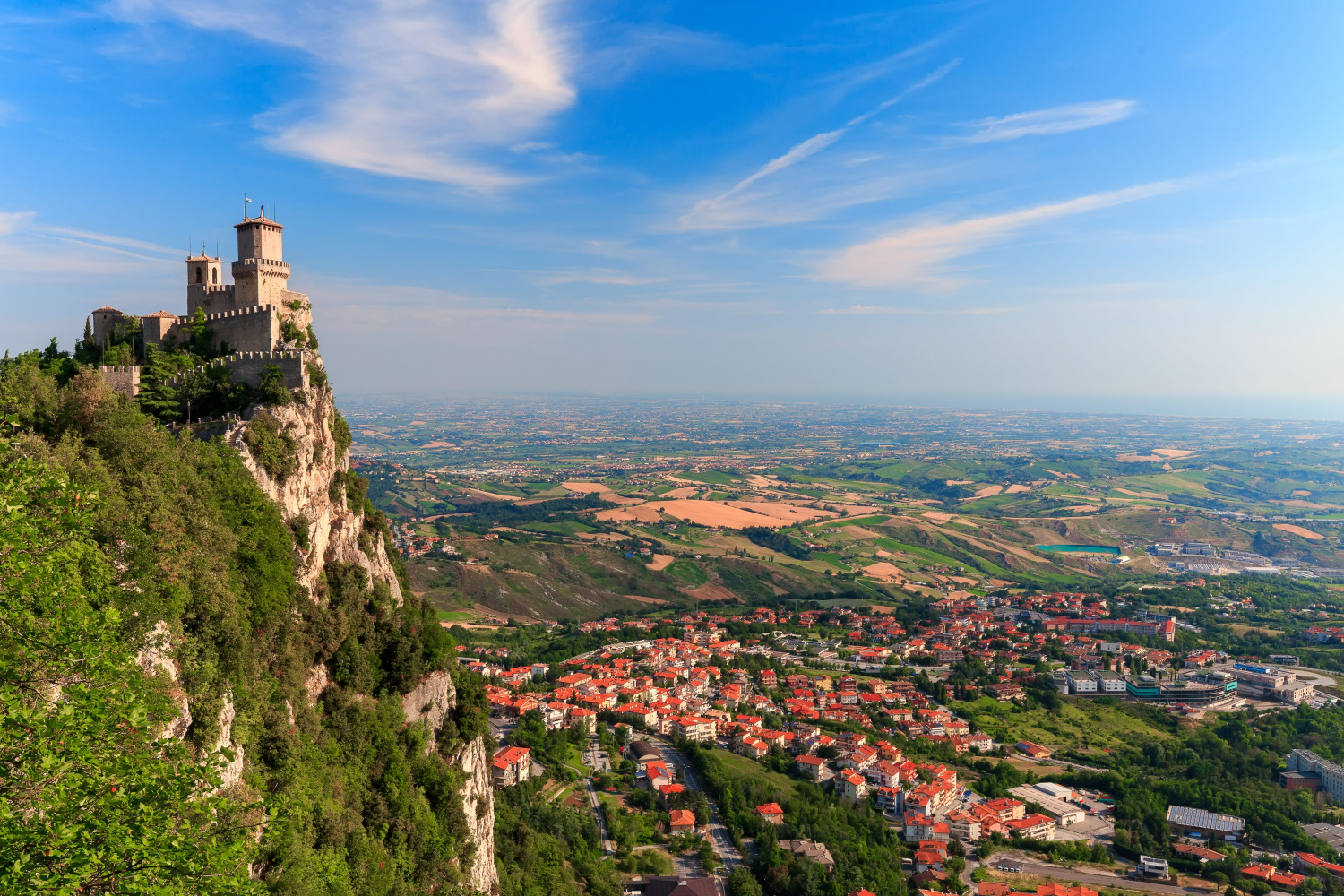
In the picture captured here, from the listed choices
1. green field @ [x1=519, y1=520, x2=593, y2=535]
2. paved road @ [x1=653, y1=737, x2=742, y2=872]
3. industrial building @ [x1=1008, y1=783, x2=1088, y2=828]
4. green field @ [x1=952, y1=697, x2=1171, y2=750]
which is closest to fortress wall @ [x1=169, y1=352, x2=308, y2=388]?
paved road @ [x1=653, y1=737, x2=742, y2=872]

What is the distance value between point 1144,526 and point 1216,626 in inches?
2994

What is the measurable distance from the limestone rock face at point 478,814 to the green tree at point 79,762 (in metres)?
19.9

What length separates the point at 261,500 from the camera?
930 inches

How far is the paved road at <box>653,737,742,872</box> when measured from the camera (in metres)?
46.2

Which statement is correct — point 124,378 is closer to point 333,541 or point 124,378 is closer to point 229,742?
point 333,541

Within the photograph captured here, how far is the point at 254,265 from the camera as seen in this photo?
29719 mm

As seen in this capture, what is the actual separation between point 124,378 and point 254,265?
6.36 metres

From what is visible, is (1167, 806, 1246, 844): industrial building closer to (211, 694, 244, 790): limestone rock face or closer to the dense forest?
the dense forest

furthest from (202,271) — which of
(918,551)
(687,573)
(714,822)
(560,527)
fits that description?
(918,551)

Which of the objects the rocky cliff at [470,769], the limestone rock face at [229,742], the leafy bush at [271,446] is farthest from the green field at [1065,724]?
the limestone rock face at [229,742]

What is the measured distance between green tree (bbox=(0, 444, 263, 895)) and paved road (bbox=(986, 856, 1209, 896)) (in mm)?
50678

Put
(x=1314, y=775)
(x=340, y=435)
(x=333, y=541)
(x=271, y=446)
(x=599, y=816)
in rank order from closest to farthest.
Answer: (x=271, y=446), (x=333, y=541), (x=340, y=435), (x=599, y=816), (x=1314, y=775)

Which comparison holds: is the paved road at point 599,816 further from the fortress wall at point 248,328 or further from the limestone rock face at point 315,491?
the fortress wall at point 248,328

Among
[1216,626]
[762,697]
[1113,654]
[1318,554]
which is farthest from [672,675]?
[1318,554]
